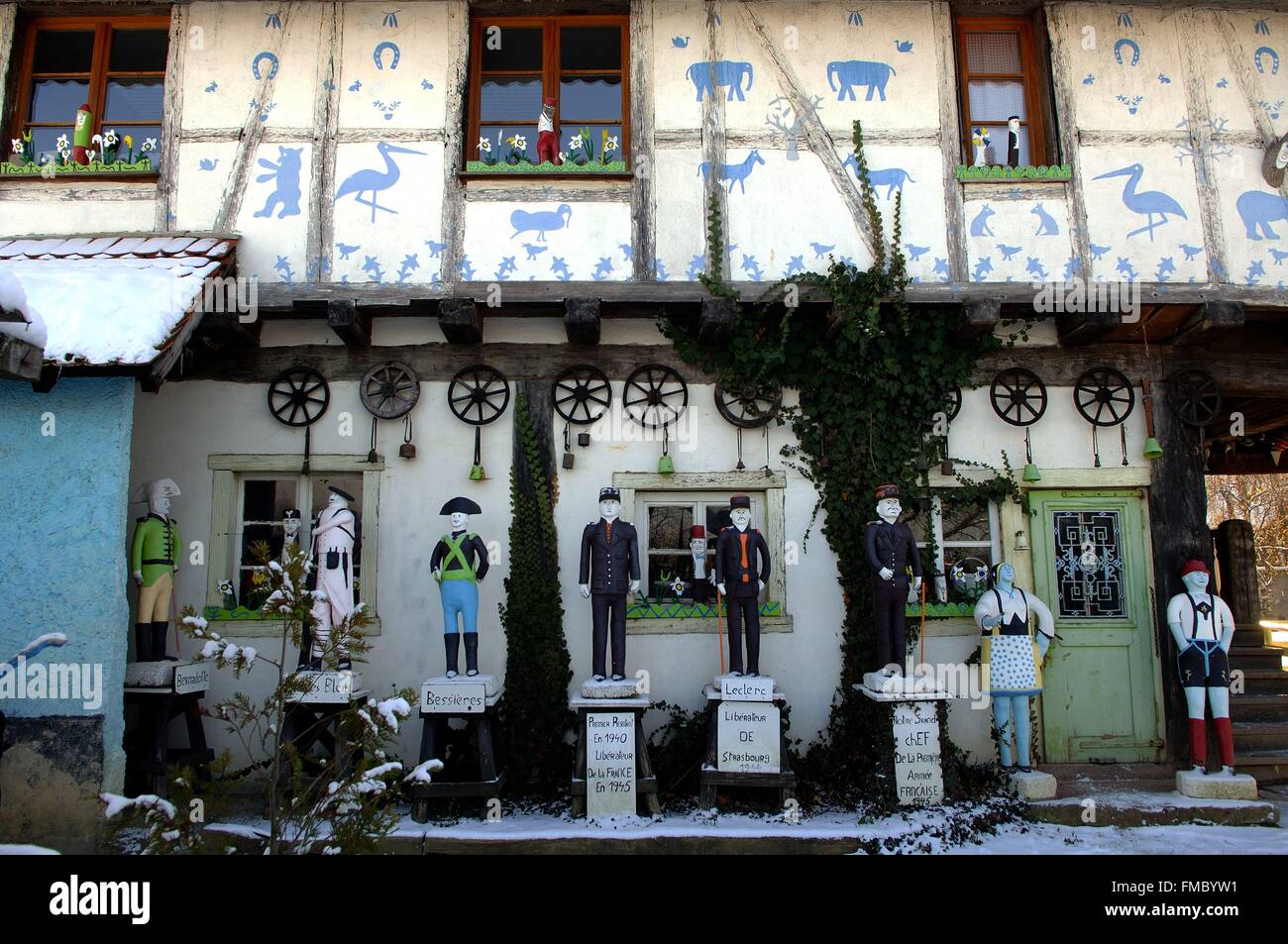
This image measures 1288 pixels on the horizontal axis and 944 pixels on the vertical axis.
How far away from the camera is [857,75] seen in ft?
23.8

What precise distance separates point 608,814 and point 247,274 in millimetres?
5143

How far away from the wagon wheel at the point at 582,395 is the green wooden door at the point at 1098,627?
12.3 ft

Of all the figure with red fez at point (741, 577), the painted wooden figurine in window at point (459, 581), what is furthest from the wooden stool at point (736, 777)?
the painted wooden figurine in window at point (459, 581)

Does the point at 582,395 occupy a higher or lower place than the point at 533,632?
higher

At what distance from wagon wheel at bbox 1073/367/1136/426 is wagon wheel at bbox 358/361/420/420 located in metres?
5.66

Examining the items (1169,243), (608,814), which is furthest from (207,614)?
(1169,243)

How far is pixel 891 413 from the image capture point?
23.0 ft

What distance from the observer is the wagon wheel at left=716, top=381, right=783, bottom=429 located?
7074mm

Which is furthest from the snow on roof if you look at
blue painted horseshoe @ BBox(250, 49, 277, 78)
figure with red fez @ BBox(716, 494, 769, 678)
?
figure with red fez @ BBox(716, 494, 769, 678)

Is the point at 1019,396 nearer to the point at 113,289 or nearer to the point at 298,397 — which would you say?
the point at 298,397

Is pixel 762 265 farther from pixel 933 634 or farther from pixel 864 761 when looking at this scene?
pixel 864 761

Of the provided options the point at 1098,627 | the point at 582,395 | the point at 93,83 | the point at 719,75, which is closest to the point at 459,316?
the point at 582,395

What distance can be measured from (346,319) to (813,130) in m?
4.18

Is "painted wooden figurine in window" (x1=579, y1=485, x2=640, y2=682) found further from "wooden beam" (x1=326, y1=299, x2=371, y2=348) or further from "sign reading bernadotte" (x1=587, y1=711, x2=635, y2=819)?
"wooden beam" (x1=326, y1=299, x2=371, y2=348)
